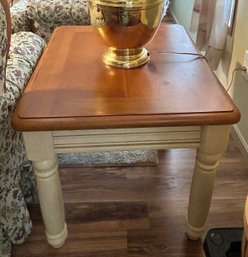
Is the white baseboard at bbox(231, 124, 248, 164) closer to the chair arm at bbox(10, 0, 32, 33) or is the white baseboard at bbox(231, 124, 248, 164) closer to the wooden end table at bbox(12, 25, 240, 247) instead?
the wooden end table at bbox(12, 25, 240, 247)

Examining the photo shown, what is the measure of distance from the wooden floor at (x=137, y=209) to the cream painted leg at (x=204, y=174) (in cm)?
11

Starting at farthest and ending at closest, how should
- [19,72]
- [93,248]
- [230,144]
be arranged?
1. [230,144]
2. [93,248]
3. [19,72]

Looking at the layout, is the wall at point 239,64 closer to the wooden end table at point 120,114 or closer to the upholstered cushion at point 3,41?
the wooden end table at point 120,114

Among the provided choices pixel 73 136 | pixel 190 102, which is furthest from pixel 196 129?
pixel 73 136

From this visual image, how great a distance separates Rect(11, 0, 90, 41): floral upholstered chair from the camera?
1967 millimetres

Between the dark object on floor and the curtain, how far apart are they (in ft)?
4.01

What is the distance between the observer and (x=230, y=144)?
183 cm

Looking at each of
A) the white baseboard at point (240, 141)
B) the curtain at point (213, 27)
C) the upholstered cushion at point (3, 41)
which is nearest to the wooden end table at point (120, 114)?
the upholstered cushion at point (3, 41)

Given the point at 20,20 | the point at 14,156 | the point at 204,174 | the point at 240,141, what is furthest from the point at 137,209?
the point at 20,20

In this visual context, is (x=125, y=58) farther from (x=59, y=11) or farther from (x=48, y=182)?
(x=59, y=11)

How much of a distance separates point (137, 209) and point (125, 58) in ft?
2.17

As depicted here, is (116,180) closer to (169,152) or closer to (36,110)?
(169,152)

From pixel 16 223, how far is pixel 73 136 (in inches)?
18.6

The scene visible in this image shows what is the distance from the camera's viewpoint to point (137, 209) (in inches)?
56.0
